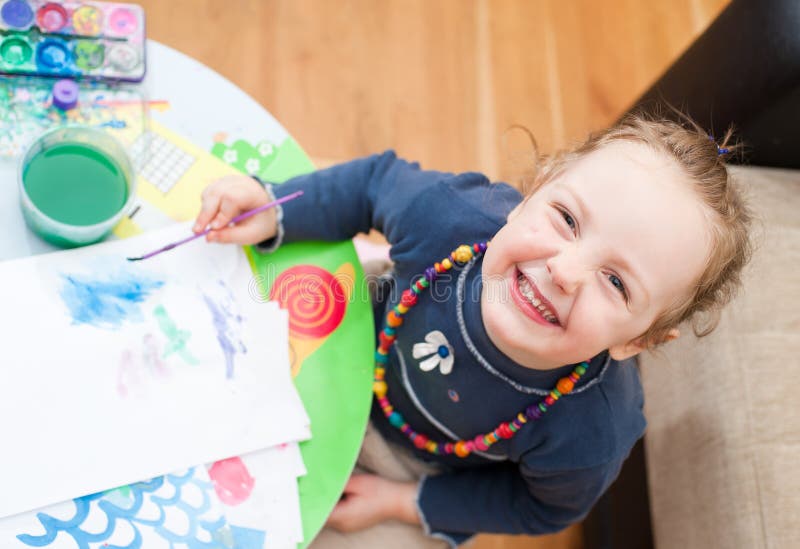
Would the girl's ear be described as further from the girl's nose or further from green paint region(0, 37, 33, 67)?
green paint region(0, 37, 33, 67)

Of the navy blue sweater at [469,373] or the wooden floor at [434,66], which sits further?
the wooden floor at [434,66]

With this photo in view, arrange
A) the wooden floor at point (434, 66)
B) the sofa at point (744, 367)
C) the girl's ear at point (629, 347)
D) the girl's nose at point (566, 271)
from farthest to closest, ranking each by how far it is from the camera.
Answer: the wooden floor at point (434, 66), the sofa at point (744, 367), the girl's ear at point (629, 347), the girl's nose at point (566, 271)

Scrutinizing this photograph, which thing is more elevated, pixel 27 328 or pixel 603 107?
pixel 27 328

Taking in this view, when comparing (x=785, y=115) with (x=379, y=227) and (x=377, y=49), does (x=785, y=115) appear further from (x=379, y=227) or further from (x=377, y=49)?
(x=377, y=49)

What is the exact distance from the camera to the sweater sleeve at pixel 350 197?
0.85 meters

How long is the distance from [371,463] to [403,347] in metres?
0.20

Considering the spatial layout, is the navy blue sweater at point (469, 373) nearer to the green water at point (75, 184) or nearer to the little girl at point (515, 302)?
the little girl at point (515, 302)

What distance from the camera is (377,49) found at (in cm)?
162

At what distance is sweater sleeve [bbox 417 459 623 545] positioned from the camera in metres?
0.90

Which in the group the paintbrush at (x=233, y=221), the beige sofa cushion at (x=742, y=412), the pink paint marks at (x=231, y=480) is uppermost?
the paintbrush at (x=233, y=221)

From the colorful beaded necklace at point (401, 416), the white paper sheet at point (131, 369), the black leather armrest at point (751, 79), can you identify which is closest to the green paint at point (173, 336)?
the white paper sheet at point (131, 369)

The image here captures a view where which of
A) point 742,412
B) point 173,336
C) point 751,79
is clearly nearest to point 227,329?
point 173,336

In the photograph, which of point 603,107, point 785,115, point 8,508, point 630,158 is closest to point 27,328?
point 8,508

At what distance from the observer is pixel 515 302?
2.38 feet
